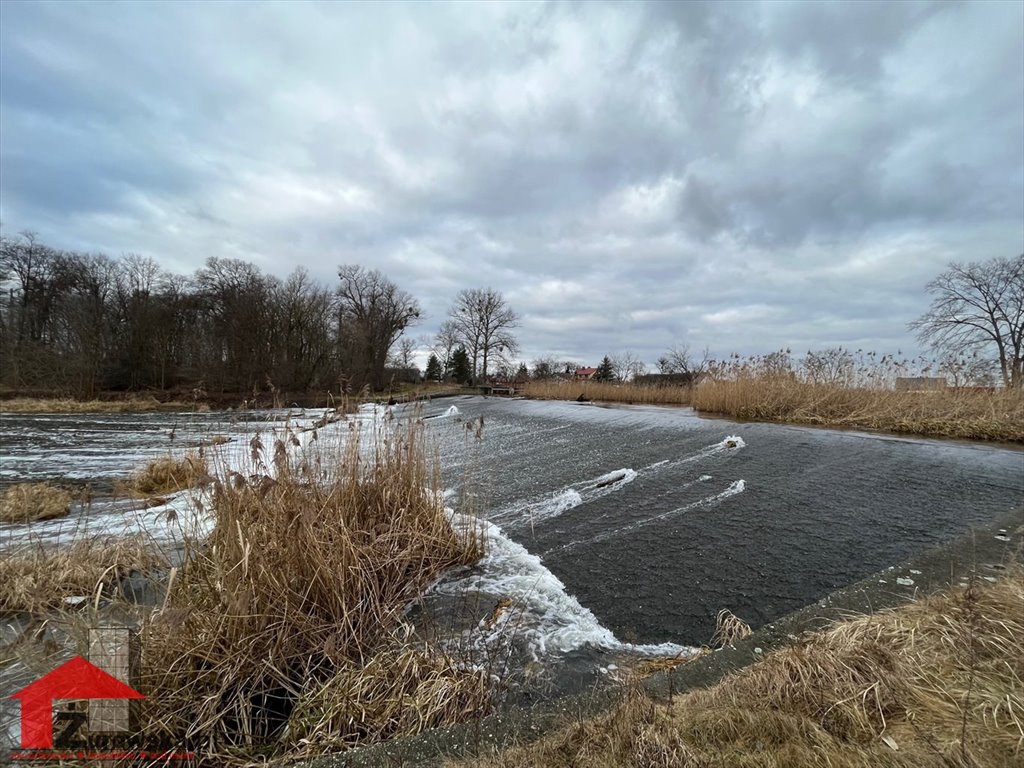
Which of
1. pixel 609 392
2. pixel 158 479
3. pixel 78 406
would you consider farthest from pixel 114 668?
pixel 78 406

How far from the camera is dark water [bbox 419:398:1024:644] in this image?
2943 millimetres

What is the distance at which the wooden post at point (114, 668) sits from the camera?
1518 millimetres

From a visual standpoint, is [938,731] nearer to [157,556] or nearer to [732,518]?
[732,518]

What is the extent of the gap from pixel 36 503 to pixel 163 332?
101ft

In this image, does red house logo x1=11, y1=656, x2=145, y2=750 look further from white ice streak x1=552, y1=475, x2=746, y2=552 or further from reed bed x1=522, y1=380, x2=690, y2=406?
reed bed x1=522, y1=380, x2=690, y2=406

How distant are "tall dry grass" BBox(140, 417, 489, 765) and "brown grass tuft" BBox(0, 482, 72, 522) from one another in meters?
3.95

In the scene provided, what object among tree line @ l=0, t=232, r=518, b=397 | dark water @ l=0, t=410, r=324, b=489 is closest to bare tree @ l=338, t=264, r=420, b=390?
tree line @ l=0, t=232, r=518, b=397

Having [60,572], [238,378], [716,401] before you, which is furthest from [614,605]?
[238,378]

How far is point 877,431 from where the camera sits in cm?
938

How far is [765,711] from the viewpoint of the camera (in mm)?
1391

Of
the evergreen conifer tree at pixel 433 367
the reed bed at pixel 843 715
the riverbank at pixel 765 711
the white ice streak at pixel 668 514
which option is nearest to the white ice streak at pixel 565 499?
the white ice streak at pixel 668 514

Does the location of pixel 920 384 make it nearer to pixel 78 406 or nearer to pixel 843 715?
pixel 843 715

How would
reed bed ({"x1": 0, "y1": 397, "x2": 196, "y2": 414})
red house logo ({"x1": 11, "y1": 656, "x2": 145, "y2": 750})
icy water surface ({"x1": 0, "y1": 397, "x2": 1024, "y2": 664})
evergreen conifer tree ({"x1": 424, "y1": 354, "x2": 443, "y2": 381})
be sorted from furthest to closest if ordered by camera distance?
evergreen conifer tree ({"x1": 424, "y1": 354, "x2": 443, "y2": 381}) < reed bed ({"x1": 0, "y1": 397, "x2": 196, "y2": 414}) < icy water surface ({"x1": 0, "y1": 397, "x2": 1024, "y2": 664}) < red house logo ({"x1": 11, "y1": 656, "x2": 145, "y2": 750})

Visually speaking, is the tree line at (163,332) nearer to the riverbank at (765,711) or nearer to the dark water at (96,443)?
the dark water at (96,443)
